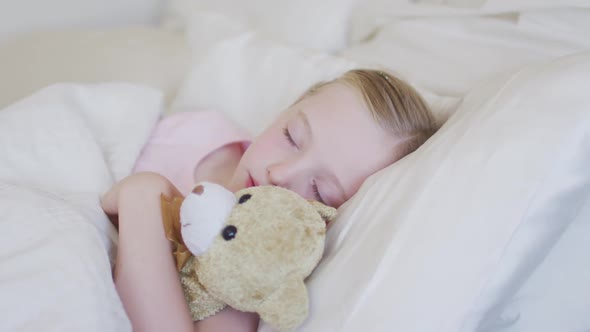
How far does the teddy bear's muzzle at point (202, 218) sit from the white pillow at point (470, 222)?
14cm

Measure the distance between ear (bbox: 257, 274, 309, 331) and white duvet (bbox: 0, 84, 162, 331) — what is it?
0.54ft

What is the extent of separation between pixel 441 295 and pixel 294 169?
11.6 inches

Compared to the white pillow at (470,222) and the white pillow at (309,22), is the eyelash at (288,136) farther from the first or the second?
the white pillow at (309,22)

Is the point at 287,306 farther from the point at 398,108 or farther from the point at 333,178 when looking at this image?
the point at 398,108

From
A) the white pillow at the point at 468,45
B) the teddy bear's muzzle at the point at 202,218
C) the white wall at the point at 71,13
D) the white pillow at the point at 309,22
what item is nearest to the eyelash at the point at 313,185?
the teddy bear's muzzle at the point at 202,218

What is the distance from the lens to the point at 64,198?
2.50 feet

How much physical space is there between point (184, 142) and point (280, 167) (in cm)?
38

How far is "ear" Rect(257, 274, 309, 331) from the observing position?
0.56 m

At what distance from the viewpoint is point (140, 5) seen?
1.88 m

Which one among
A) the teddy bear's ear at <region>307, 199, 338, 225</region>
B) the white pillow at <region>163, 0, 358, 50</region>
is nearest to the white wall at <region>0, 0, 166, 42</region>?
the white pillow at <region>163, 0, 358, 50</region>

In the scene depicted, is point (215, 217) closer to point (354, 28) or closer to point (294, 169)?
point (294, 169)

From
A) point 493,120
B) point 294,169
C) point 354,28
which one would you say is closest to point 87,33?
point 354,28

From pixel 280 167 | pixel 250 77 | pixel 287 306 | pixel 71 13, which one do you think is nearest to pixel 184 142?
pixel 250 77

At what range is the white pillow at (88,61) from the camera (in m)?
1.30
